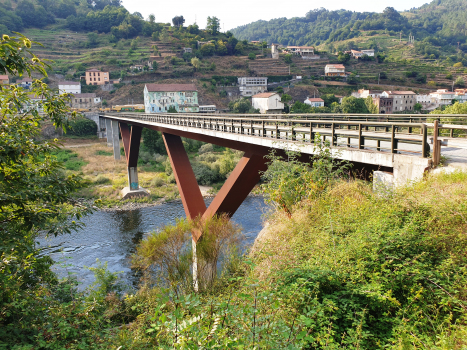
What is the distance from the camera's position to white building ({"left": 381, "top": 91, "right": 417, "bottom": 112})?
89.5 meters

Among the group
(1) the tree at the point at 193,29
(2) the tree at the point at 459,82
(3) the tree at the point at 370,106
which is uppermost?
(1) the tree at the point at 193,29

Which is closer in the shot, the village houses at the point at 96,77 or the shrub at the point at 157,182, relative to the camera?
the shrub at the point at 157,182

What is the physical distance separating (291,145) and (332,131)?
1542 millimetres

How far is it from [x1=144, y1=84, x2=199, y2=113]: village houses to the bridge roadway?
64.6 m

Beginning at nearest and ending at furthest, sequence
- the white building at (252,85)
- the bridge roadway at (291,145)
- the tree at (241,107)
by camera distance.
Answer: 1. the bridge roadway at (291,145)
2. the tree at (241,107)
3. the white building at (252,85)

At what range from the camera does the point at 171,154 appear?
19.4 meters

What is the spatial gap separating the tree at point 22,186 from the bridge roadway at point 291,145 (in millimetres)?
6009

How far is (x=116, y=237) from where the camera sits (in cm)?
2680

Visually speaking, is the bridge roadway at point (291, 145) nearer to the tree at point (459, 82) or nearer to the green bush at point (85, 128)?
the green bush at point (85, 128)

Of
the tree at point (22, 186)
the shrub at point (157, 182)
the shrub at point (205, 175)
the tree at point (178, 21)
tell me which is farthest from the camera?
the tree at point (178, 21)

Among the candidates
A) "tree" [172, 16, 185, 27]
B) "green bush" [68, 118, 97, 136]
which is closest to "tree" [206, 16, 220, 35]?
"tree" [172, 16, 185, 27]

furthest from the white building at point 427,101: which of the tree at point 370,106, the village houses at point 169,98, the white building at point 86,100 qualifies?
the white building at point 86,100

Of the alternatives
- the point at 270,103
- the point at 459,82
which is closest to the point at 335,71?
the point at 459,82

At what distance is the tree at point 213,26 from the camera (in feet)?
553
